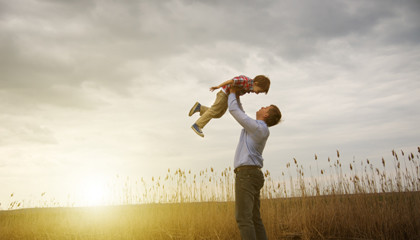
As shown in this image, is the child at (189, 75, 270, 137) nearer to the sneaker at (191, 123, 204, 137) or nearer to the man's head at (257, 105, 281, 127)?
the sneaker at (191, 123, 204, 137)

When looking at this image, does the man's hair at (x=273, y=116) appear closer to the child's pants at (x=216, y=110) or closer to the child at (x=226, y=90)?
the child at (x=226, y=90)

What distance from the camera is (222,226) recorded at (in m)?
5.70

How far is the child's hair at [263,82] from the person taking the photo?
A: 10.3ft

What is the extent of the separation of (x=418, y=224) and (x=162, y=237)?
4695mm

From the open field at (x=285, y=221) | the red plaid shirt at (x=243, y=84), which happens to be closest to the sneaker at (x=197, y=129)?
the red plaid shirt at (x=243, y=84)

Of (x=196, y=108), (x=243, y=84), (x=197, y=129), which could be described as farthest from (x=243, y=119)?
(x=196, y=108)

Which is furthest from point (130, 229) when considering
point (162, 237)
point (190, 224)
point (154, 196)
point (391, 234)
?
point (391, 234)

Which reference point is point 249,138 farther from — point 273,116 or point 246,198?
Result: point 246,198

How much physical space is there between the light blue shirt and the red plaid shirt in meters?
0.19

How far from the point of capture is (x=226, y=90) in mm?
3062

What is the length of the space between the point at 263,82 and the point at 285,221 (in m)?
4.02

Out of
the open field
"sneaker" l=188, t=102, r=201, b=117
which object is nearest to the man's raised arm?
"sneaker" l=188, t=102, r=201, b=117

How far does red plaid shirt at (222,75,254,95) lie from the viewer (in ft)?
9.58

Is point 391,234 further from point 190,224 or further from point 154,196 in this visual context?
point 154,196
